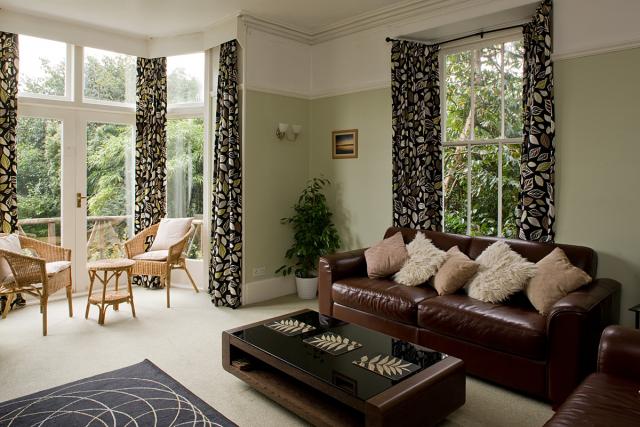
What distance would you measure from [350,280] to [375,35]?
259 centimetres

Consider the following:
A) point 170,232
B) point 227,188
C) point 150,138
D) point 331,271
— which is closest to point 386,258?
point 331,271

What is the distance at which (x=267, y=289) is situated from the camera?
5078 mm

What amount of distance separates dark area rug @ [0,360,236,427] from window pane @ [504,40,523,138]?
3.26m

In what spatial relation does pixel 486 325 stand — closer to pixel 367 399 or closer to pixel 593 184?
pixel 367 399

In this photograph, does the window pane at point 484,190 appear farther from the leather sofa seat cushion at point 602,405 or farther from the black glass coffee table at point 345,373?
the leather sofa seat cushion at point 602,405

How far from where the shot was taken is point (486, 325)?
284cm

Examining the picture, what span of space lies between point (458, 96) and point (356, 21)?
1.39 m

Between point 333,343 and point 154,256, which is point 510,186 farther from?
point 154,256

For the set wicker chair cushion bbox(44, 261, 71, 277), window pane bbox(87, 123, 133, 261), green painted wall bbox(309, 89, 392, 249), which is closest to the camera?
wicker chair cushion bbox(44, 261, 71, 277)

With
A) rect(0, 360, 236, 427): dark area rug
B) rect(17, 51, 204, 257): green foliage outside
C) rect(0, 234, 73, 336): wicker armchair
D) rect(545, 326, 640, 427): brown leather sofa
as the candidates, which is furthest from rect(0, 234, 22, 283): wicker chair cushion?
rect(545, 326, 640, 427): brown leather sofa

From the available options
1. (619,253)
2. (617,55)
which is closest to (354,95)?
(617,55)

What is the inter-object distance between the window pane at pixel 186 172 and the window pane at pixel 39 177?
3.99 ft

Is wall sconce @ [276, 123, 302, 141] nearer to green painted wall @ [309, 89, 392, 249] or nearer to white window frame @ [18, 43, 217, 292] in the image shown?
green painted wall @ [309, 89, 392, 249]

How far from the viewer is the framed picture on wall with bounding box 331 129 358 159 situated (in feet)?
16.3
